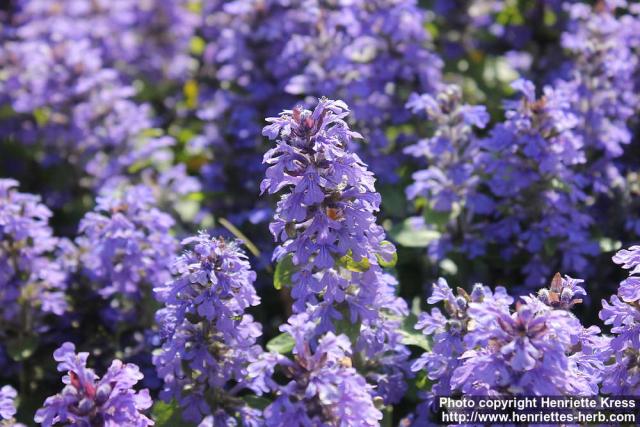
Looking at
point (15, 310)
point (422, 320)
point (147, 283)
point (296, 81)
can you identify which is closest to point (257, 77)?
point (296, 81)

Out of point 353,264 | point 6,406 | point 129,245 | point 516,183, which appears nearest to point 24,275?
point 129,245

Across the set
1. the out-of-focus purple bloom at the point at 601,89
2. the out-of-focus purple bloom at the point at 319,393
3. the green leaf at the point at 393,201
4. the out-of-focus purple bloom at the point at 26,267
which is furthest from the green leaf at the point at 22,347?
the out-of-focus purple bloom at the point at 601,89

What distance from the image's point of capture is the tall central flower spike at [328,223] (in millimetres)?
3420

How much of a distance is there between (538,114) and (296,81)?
4.88ft

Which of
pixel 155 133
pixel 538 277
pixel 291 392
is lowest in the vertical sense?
pixel 291 392

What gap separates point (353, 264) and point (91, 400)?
3.86ft

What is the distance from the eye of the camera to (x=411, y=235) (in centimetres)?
487

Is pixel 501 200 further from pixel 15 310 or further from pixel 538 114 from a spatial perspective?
pixel 15 310

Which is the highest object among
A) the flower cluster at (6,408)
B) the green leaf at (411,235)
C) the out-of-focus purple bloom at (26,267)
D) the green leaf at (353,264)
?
the green leaf at (411,235)

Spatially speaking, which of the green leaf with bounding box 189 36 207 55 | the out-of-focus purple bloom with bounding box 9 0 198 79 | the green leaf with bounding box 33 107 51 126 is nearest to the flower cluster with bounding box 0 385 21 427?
the green leaf with bounding box 33 107 51 126

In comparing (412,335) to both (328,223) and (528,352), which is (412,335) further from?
(528,352)

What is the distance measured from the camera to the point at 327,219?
3.49 metres

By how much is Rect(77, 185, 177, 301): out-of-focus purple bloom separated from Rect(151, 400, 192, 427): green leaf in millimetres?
813

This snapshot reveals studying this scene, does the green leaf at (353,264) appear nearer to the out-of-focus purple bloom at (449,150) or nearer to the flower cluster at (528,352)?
the flower cluster at (528,352)
